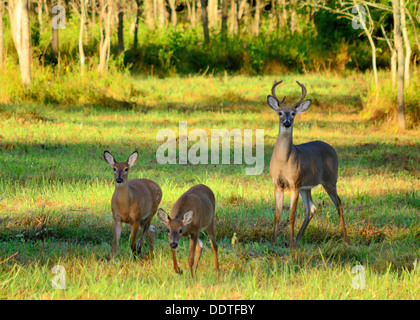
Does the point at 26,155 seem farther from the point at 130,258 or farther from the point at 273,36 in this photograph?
the point at 273,36

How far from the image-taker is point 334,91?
2358cm

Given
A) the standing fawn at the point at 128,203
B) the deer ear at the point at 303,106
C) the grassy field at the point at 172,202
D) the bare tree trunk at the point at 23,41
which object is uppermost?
the bare tree trunk at the point at 23,41

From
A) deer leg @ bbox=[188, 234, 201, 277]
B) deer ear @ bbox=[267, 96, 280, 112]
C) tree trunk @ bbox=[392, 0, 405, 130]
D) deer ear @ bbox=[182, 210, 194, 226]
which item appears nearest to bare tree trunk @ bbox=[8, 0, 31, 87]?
tree trunk @ bbox=[392, 0, 405, 130]

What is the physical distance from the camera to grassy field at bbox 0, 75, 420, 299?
5.87 m

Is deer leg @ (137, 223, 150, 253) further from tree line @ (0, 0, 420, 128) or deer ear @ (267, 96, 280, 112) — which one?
tree line @ (0, 0, 420, 128)

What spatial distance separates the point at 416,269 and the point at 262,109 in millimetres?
14191

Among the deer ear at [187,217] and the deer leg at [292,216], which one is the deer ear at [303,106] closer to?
the deer leg at [292,216]

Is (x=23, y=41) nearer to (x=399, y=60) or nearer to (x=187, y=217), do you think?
(x=399, y=60)

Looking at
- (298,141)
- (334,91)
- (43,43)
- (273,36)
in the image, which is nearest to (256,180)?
(298,141)

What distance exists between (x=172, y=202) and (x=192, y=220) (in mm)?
2993

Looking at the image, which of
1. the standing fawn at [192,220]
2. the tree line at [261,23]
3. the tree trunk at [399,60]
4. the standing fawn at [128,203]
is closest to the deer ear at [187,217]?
the standing fawn at [192,220]

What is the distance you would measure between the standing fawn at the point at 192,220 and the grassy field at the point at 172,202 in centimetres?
23

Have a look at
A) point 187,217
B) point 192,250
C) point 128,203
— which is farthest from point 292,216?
point 187,217

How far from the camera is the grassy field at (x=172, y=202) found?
5.87 meters
